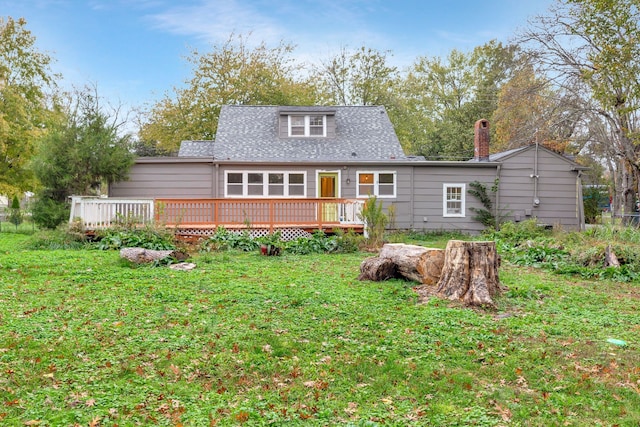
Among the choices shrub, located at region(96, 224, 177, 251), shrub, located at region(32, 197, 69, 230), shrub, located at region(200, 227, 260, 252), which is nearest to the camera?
shrub, located at region(96, 224, 177, 251)

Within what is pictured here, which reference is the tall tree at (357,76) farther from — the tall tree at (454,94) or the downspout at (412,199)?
the downspout at (412,199)

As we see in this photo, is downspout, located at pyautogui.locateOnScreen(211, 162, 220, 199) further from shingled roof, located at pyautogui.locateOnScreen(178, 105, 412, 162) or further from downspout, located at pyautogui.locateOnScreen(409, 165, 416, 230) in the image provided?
downspout, located at pyautogui.locateOnScreen(409, 165, 416, 230)

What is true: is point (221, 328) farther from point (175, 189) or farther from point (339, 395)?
point (175, 189)

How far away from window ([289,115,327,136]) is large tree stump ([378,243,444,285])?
1090 cm

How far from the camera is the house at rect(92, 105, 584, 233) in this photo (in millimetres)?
15898

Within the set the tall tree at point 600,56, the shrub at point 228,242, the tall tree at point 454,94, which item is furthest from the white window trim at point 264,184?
the tall tree at point 454,94

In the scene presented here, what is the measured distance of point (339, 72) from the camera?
106ft

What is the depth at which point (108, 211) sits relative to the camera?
1221 centimetres

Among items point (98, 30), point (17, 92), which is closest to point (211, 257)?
point (98, 30)

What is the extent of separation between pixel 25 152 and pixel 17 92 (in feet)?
12.7

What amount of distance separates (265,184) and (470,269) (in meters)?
11.1

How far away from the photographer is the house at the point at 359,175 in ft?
52.2

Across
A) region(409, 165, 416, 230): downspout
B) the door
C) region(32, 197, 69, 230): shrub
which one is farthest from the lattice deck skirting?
region(409, 165, 416, 230): downspout

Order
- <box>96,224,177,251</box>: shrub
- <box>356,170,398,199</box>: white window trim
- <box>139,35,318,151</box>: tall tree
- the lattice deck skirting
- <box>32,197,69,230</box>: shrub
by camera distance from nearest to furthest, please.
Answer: <box>96,224,177,251</box>: shrub → the lattice deck skirting → <box>32,197,69,230</box>: shrub → <box>356,170,398,199</box>: white window trim → <box>139,35,318,151</box>: tall tree
